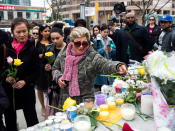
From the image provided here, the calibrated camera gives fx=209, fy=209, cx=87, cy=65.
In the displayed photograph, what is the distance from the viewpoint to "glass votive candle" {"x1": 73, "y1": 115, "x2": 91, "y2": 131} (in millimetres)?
1489

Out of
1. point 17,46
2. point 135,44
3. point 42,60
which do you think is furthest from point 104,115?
point 135,44

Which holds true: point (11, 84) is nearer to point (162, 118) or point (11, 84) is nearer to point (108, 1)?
point (162, 118)

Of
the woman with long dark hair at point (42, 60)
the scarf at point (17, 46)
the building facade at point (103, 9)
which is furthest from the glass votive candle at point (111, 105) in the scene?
the building facade at point (103, 9)

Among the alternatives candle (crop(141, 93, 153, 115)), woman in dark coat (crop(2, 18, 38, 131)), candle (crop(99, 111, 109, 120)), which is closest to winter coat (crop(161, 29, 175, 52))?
candle (crop(141, 93, 153, 115))

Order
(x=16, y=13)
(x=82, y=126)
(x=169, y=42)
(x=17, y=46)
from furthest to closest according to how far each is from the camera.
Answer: (x=16, y=13) → (x=169, y=42) → (x=17, y=46) → (x=82, y=126)

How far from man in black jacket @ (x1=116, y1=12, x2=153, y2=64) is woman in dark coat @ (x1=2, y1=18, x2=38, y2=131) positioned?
258cm

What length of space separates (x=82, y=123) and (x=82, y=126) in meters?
0.04

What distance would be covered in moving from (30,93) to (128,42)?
2.75 meters

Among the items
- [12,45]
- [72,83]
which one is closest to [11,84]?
[12,45]

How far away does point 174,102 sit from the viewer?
1.40 m

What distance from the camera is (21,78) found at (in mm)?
2684

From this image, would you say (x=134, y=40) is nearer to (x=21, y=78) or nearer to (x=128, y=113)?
(x=21, y=78)

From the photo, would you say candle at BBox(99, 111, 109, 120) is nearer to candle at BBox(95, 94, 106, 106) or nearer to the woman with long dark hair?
candle at BBox(95, 94, 106, 106)

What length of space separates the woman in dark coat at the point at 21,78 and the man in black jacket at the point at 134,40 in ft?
8.45
